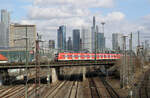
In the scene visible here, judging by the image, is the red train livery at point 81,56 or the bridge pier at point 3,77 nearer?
the bridge pier at point 3,77

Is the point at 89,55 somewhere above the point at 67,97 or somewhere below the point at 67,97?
above

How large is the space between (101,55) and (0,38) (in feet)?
325

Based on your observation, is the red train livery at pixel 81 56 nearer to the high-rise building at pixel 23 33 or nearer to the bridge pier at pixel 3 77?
the high-rise building at pixel 23 33

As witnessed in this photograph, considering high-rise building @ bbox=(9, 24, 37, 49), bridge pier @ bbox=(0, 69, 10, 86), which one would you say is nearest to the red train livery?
high-rise building @ bbox=(9, 24, 37, 49)

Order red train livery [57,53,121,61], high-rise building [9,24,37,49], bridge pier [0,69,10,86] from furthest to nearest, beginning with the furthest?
red train livery [57,53,121,61]
bridge pier [0,69,10,86]
high-rise building [9,24,37,49]

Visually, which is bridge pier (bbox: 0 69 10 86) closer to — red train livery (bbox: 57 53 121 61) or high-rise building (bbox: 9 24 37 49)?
high-rise building (bbox: 9 24 37 49)

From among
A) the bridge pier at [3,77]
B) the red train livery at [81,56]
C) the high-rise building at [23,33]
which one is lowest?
the bridge pier at [3,77]

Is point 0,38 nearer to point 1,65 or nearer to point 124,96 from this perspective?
point 1,65

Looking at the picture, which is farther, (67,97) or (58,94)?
(58,94)

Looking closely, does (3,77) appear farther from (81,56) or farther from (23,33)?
(81,56)

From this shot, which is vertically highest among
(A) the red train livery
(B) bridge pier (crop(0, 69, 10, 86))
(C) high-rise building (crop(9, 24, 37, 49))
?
(C) high-rise building (crop(9, 24, 37, 49))

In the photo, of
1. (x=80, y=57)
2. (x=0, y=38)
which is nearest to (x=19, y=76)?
(x=80, y=57)

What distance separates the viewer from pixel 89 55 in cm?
5866

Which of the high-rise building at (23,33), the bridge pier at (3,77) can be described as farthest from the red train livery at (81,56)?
the bridge pier at (3,77)
